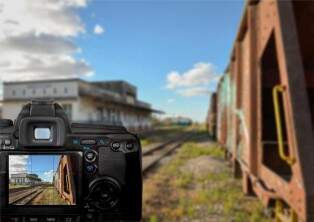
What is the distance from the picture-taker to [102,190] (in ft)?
5.13

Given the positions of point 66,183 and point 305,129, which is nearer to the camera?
point 66,183

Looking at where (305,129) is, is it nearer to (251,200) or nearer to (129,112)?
(251,200)

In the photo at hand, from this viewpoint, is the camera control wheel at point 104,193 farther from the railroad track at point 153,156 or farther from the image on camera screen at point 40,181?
the railroad track at point 153,156

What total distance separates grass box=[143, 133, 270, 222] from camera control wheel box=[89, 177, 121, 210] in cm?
451

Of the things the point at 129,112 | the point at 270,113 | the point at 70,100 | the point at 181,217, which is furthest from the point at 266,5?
the point at 129,112

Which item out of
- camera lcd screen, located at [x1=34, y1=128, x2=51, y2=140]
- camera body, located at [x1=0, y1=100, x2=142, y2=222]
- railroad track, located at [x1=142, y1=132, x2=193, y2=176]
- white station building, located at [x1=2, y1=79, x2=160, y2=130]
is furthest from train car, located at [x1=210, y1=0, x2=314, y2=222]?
white station building, located at [x1=2, y1=79, x2=160, y2=130]

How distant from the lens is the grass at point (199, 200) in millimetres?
6250

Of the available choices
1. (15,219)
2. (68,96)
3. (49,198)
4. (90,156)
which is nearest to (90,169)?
(90,156)

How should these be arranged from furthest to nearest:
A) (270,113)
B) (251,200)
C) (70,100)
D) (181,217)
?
(70,100), (251,200), (270,113), (181,217)

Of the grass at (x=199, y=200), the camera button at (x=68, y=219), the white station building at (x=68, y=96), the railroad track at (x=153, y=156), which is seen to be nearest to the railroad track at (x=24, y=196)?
the camera button at (x=68, y=219)

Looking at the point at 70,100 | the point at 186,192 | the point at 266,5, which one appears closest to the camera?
the point at 266,5

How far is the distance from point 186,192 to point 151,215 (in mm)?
2232

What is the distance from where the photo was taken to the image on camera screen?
147 centimetres

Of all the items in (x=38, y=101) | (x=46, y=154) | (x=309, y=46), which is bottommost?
(x=46, y=154)
